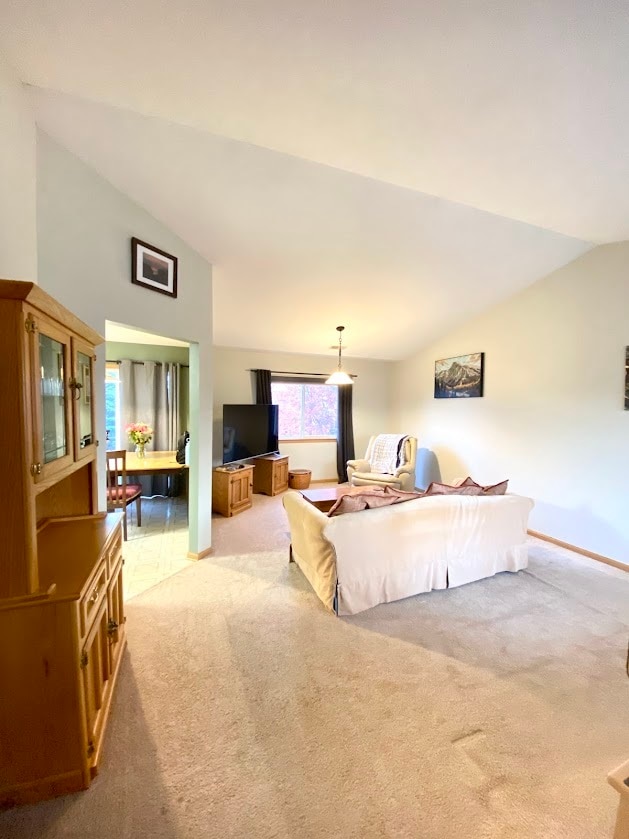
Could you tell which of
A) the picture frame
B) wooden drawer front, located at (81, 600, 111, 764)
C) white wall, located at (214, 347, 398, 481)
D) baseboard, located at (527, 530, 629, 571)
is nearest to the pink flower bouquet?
white wall, located at (214, 347, 398, 481)

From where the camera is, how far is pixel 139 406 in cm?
515

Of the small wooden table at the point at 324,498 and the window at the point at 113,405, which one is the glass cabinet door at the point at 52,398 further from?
the window at the point at 113,405

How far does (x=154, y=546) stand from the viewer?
3.51 m

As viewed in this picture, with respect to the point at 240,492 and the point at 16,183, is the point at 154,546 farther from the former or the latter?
the point at 16,183

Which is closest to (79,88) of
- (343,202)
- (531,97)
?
(343,202)

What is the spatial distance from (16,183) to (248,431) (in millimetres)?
3791

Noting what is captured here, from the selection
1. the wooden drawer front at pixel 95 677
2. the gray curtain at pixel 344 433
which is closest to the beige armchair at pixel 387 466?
the gray curtain at pixel 344 433

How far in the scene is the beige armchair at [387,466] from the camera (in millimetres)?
5204

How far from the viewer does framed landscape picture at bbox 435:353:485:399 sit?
4809 millimetres

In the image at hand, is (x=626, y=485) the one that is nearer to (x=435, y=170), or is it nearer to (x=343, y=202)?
(x=435, y=170)

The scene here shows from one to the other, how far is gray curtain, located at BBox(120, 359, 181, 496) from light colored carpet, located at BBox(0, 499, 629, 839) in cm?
296

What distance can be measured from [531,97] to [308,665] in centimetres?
305

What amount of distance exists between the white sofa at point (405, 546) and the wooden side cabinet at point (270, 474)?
95.5 inches

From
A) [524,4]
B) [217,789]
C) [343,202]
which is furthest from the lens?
[343,202]
